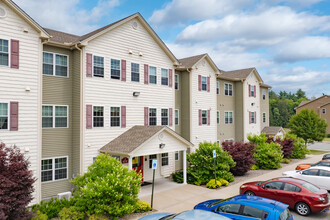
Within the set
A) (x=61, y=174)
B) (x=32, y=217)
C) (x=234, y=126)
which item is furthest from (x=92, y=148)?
(x=234, y=126)

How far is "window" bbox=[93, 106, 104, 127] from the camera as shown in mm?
17281

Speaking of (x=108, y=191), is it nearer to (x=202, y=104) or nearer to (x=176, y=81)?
(x=176, y=81)

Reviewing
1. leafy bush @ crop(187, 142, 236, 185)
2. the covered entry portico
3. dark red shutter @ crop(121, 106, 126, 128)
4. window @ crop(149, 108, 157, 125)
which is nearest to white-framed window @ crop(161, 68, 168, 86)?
window @ crop(149, 108, 157, 125)

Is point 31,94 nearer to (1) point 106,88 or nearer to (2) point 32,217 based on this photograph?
(1) point 106,88

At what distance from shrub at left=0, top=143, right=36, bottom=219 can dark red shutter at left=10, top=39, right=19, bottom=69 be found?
19.5 ft

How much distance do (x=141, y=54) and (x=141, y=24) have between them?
2.27m

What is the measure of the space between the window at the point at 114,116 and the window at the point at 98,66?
8.04 feet

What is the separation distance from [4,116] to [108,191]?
7.04m

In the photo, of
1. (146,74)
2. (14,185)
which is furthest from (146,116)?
(14,185)

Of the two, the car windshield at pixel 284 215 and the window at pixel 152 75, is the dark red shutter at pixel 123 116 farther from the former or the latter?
Result: the car windshield at pixel 284 215

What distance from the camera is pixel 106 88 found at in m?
17.8

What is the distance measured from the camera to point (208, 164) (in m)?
19.0

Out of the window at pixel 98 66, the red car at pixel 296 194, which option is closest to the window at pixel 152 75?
the window at pixel 98 66

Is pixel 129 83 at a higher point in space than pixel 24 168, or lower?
higher
